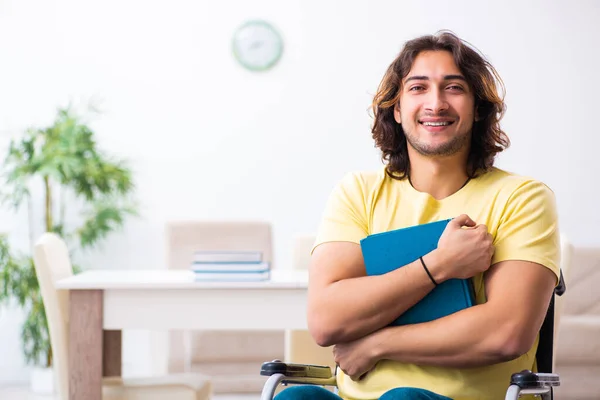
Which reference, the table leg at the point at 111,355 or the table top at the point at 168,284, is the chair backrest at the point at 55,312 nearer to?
the table top at the point at 168,284

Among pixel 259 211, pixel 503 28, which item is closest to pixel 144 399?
pixel 259 211

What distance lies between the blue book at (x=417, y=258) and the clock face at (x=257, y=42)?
352cm

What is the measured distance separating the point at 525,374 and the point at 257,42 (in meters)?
3.78

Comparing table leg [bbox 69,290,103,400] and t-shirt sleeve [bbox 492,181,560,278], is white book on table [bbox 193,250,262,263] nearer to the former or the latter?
table leg [bbox 69,290,103,400]

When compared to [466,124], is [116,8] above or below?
above

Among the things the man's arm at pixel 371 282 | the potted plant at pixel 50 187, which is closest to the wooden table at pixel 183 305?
the man's arm at pixel 371 282

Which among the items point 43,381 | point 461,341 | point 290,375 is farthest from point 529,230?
point 43,381

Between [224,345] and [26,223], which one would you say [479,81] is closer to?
[224,345]

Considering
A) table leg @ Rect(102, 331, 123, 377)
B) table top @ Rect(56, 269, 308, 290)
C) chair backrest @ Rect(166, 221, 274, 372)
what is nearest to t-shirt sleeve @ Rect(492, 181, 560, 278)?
table top @ Rect(56, 269, 308, 290)

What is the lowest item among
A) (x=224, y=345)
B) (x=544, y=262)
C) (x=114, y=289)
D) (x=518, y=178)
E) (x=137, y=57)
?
(x=224, y=345)

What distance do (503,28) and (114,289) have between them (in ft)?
10.6

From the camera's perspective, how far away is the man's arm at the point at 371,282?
1521 millimetres

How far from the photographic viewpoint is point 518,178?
1670mm

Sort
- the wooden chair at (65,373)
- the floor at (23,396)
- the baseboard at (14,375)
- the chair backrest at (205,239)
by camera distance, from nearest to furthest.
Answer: the wooden chair at (65,373), the chair backrest at (205,239), the floor at (23,396), the baseboard at (14,375)
